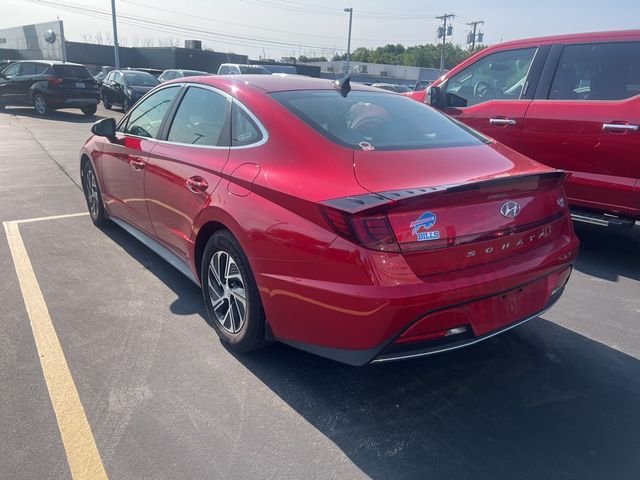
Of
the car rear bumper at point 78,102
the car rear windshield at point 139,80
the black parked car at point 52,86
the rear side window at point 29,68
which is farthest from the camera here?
the car rear windshield at point 139,80

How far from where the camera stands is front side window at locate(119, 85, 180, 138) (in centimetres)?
414

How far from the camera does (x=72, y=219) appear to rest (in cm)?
598

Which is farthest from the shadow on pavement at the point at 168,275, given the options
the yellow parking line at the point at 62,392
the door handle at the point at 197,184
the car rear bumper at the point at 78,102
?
the car rear bumper at the point at 78,102

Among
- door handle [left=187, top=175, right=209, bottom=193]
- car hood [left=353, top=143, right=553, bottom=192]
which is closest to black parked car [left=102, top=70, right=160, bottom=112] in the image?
door handle [left=187, top=175, right=209, bottom=193]

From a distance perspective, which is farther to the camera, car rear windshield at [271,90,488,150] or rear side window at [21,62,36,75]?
rear side window at [21,62,36,75]

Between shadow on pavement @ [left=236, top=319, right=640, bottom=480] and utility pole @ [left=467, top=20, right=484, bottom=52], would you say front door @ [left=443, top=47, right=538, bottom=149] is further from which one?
utility pole @ [left=467, top=20, right=484, bottom=52]

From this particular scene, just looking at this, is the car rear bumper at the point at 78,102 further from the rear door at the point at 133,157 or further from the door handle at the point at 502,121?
the door handle at the point at 502,121

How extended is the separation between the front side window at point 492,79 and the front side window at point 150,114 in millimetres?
3218

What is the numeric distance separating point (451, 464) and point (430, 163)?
148 centimetres

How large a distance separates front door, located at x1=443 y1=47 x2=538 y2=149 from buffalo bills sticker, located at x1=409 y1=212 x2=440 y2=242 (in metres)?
3.41

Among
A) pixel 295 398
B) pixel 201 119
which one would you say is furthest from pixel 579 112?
pixel 295 398

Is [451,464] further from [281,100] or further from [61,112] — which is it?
[61,112]

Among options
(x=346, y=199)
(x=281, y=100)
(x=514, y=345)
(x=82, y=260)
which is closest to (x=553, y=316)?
(x=514, y=345)

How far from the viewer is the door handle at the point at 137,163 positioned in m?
4.11
